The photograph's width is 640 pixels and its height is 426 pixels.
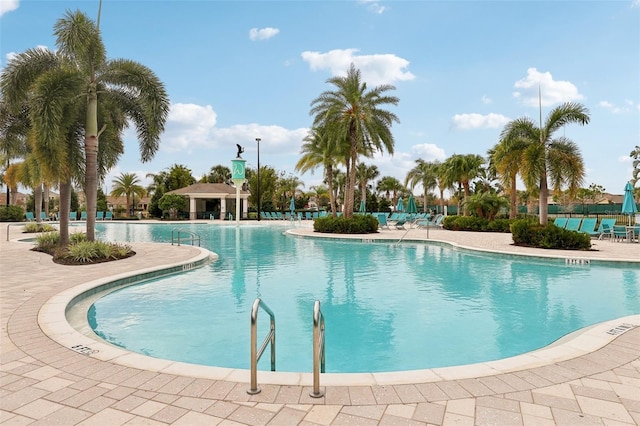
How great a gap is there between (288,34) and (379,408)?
13.8 metres

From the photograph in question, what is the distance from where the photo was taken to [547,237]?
48.0ft

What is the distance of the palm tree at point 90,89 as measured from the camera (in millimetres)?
10484

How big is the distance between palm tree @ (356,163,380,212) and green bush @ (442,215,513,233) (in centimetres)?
2411

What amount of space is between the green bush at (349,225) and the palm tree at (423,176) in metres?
22.4

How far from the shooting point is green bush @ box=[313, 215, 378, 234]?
21859 millimetres

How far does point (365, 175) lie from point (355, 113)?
3058cm

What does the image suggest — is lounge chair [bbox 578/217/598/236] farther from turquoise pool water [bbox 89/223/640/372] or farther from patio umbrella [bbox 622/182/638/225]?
turquoise pool water [bbox 89/223/640/372]

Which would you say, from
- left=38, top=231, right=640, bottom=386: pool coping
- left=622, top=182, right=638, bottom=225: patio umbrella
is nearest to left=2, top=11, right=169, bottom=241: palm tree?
left=38, top=231, right=640, bottom=386: pool coping

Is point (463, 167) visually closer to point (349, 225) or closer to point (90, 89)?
point (349, 225)

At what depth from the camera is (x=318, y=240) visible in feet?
65.7

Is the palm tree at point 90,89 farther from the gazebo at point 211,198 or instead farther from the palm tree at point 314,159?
the gazebo at point 211,198

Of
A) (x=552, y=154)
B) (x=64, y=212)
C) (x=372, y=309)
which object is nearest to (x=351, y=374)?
(x=372, y=309)

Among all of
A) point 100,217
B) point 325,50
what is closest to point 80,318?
point 325,50

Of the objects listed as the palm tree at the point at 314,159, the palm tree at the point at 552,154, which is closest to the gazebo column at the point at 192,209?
the palm tree at the point at 314,159
